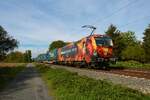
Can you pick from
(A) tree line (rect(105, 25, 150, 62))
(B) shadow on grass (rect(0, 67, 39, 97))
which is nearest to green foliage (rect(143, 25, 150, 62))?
(A) tree line (rect(105, 25, 150, 62))

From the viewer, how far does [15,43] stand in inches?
→ 2248

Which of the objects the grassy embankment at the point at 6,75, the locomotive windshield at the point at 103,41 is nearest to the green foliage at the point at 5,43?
the grassy embankment at the point at 6,75

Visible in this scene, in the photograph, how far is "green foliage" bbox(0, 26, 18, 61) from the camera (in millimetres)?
52331

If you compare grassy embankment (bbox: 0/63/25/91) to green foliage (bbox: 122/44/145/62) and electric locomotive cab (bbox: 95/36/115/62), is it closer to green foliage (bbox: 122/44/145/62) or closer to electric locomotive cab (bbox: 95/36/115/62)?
electric locomotive cab (bbox: 95/36/115/62)

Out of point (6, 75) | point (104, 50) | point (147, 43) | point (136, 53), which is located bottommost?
point (6, 75)

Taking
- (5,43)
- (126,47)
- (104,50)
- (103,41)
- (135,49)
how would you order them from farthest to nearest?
(126,47) < (135,49) < (5,43) < (103,41) < (104,50)

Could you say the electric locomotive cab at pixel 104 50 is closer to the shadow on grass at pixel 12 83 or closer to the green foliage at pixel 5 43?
the shadow on grass at pixel 12 83

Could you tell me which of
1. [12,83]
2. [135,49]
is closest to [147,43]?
[135,49]

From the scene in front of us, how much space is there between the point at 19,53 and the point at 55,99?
136m

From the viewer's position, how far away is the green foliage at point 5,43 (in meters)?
52.3

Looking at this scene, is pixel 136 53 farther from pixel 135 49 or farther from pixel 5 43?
pixel 5 43

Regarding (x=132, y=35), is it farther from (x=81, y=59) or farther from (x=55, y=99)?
(x=55, y=99)

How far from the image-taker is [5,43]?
54844mm

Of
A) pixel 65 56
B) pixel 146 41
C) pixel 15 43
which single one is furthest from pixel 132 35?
pixel 65 56
